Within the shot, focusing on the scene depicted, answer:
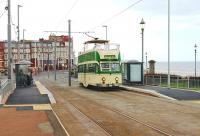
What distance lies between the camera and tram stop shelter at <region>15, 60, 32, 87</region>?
47.2 meters

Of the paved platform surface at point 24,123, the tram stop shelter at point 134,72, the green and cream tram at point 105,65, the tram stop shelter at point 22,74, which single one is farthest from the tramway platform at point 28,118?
the tram stop shelter at point 22,74

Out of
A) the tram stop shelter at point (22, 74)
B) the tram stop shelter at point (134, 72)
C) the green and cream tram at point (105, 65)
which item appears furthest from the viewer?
the tram stop shelter at point (22, 74)

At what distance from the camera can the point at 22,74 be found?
47656 mm

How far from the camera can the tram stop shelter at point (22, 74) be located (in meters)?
47.2

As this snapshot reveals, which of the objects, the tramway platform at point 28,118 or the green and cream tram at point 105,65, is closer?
the tramway platform at point 28,118

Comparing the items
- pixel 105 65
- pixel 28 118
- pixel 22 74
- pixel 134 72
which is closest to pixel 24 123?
pixel 28 118

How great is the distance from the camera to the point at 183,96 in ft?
98.0

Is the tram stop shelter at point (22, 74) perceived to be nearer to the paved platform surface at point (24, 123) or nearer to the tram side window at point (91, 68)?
the tram side window at point (91, 68)

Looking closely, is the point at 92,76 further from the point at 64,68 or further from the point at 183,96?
the point at 64,68

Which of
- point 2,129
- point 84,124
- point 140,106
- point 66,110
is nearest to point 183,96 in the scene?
point 140,106

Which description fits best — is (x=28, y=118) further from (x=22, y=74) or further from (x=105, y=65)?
(x=22, y=74)

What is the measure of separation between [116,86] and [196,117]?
2239 centimetres

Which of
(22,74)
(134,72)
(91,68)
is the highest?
(91,68)

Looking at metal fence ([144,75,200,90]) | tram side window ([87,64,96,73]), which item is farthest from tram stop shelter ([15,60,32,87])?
metal fence ([144,75,200,90])
